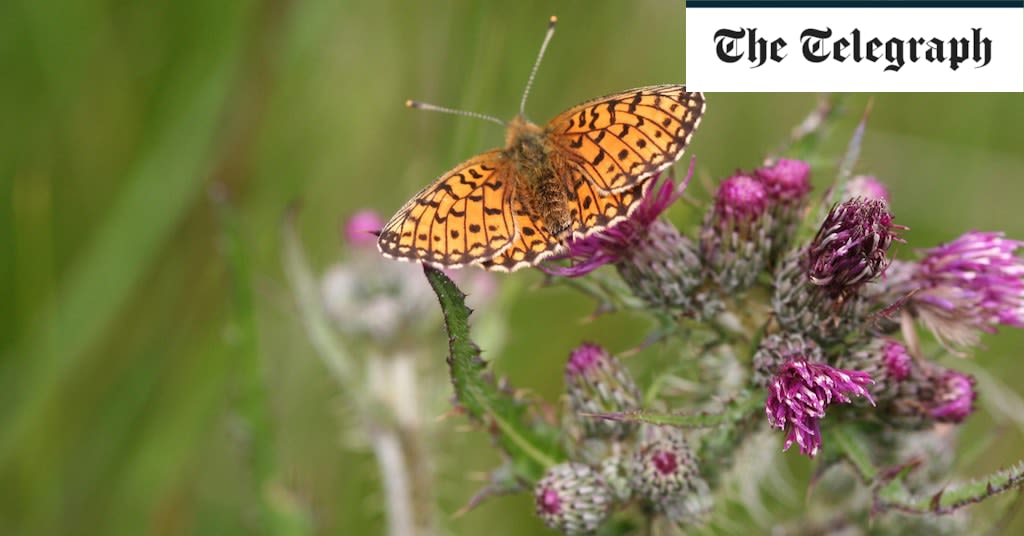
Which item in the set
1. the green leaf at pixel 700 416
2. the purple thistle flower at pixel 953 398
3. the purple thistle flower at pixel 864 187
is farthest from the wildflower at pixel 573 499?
the purple thistle flower at pixel 864 187

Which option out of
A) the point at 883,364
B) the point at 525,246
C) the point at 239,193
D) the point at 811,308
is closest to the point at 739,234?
the point at 811,308

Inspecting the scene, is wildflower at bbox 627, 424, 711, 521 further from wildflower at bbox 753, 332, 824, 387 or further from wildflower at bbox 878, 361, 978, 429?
wildflower at bbox 878, 361, 978, 429

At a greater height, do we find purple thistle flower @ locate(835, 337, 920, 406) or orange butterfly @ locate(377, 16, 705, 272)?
orange butterfly @ locate(377, 16, 705, 272)

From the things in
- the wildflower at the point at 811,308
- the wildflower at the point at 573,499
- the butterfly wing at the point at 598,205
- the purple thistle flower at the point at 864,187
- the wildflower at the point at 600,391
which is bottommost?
the wildflower at the point at 573,499

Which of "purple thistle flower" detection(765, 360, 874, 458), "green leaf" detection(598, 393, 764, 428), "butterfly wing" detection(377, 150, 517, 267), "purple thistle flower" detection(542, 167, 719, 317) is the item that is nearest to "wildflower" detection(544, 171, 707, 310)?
"purple thistle flower" detection(542, 167, 719, 317)

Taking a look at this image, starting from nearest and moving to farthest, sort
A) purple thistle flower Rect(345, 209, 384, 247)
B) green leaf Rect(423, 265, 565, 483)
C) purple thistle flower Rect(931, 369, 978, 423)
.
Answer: green leaf Rect(423, 265, 565, 483)
purple thistle flower Rect(931, 369, 978, 423)
purple thistle flower Rect(345, 209, 384, 247)

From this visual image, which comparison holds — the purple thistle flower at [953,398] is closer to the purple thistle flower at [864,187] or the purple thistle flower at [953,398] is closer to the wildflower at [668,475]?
the purple thistle flower at [864,187]

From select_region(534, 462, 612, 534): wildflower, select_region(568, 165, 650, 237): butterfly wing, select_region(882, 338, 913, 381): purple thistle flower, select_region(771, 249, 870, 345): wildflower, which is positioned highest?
select_region(568, 165, 650, 237): butterfly wing
